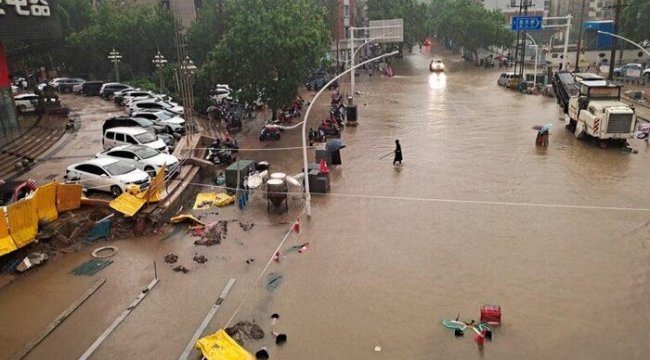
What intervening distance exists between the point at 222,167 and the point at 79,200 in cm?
815

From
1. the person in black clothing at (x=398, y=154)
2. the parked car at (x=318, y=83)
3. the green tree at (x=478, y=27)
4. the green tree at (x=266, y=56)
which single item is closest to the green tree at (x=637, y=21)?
the green tree at (x=478, y=27)

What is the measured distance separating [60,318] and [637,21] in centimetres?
6136

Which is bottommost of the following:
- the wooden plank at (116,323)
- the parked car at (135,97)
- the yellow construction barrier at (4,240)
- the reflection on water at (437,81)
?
the reflection on water at (437,81)

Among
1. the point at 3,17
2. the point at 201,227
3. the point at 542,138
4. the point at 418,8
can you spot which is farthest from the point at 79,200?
the point at 418,8

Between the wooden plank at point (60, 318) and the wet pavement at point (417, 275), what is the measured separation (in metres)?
0.23

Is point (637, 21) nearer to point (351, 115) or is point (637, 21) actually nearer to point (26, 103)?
point (351, 115)

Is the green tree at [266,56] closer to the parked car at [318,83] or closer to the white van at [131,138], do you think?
the white van at [131,138]

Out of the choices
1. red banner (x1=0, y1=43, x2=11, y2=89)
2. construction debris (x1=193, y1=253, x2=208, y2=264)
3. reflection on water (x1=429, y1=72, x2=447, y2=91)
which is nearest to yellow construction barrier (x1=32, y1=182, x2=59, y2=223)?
construction debris (x1=193, y1=253, x2=208, y2=264)

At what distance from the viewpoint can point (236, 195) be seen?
20.5m

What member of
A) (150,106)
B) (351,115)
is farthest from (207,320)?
(150,106)

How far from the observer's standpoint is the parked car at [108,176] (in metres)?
19.2

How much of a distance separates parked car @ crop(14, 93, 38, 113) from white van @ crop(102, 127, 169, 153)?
13.9 meters

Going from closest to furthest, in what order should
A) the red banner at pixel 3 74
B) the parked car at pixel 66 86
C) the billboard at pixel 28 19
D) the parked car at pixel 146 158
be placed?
the parked car at pixel 146 158, the billboard at pixel 28 19, the red banner at pixel 3 74, the parked car at pixel 66 86

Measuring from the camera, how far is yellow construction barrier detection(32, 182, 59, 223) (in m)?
16.4
